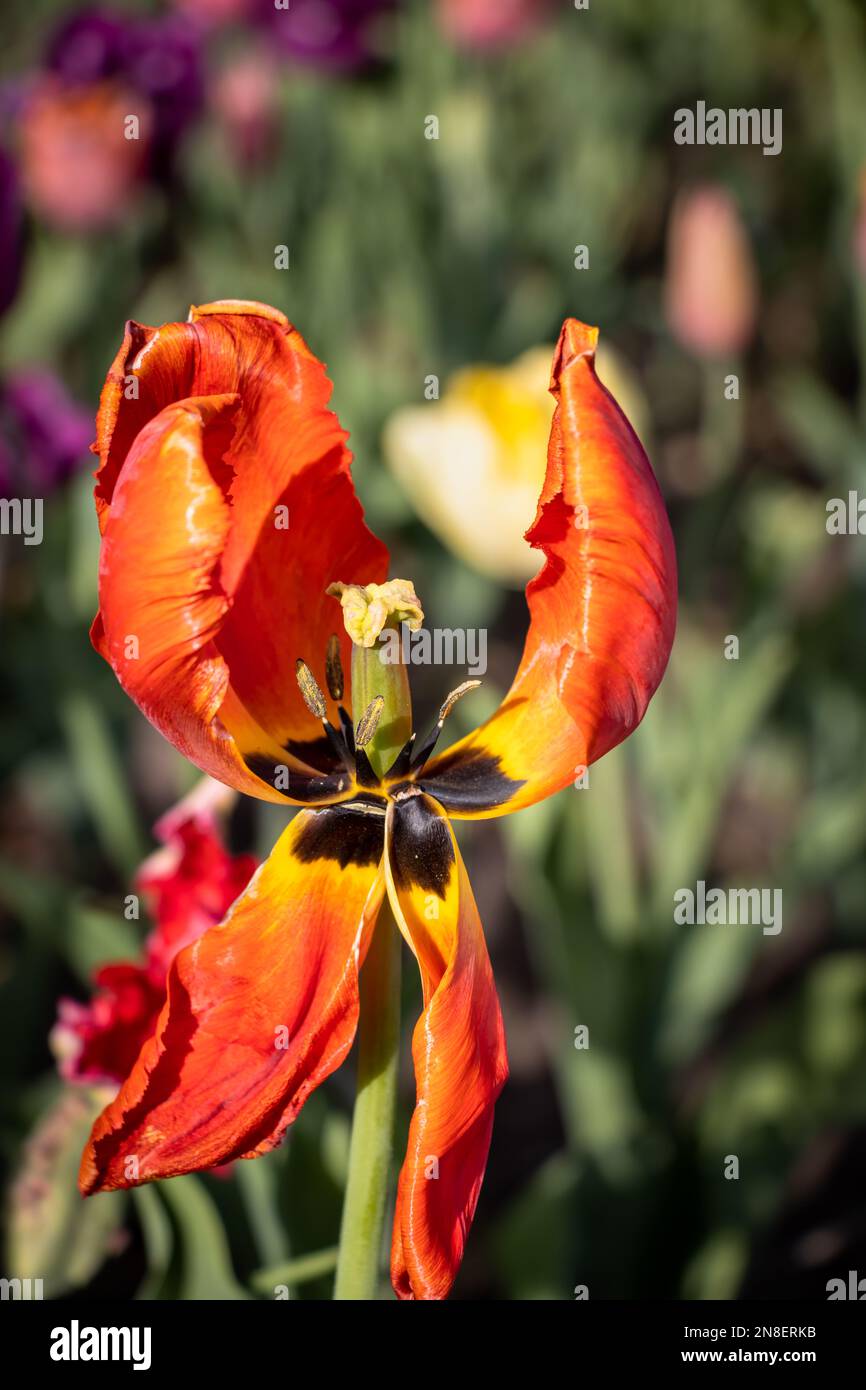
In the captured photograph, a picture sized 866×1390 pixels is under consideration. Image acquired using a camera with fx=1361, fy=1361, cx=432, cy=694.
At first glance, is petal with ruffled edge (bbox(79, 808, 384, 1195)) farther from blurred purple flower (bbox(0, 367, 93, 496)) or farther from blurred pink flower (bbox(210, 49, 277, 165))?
blurred pink flower (bbox(210, 49, 277, 165))

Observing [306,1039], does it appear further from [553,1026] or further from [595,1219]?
[553,1026]

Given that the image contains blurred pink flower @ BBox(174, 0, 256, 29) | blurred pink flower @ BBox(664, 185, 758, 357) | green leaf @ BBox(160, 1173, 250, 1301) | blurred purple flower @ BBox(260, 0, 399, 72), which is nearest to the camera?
green leaf @ BBox(160, 1173, 250, 1301)

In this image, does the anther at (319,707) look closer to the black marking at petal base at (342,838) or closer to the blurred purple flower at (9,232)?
the black marking at petal base at (342,838)

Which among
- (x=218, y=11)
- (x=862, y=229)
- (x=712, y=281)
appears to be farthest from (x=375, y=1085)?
(x=218, y=11)

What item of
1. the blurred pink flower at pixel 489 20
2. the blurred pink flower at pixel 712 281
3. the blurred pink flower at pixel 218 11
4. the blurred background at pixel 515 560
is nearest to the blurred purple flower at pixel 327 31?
the blurred background at pixel 515 560

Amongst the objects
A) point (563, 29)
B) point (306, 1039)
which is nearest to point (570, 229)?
point (563, 29)

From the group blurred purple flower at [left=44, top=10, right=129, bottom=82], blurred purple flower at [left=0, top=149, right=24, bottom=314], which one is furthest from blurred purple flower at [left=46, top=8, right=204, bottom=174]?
blurred purple flower at [left=0, top=149, right=24, bottom=314]

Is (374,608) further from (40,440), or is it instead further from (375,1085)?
(40,440)
